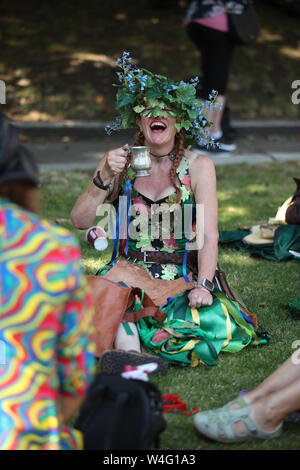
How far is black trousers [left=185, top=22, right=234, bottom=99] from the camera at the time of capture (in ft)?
28.7

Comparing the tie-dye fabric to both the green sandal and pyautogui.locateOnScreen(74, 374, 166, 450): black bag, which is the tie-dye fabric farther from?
the green sandal

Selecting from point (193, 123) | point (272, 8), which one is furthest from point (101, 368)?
point (272, 8)

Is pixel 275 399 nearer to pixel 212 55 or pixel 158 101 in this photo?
pixel 158 101

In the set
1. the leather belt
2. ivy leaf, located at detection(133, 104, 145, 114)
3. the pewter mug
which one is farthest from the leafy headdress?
the leather belt

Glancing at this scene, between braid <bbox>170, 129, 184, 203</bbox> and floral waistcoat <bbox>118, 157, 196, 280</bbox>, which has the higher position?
braid <bbox>170, 129, 184, 203</bbox>

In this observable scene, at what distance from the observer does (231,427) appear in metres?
2.96

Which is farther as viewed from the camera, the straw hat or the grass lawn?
the straw hat

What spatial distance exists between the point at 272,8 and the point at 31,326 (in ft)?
48.6

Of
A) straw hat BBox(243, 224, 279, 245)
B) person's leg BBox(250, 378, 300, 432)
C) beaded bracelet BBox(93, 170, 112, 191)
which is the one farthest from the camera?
straw hat BBox(243, 224, 279, 245)

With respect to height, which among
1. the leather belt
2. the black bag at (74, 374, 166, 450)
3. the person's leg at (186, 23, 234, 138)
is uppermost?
the person's leg at (186, 23, 234, 138)

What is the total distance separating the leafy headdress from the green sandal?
70.4 inches

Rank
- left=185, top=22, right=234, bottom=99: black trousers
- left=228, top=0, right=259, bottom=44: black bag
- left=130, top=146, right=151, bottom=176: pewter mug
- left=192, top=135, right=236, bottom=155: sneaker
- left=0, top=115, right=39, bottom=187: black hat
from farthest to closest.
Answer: left=192, top=135, right=236, bottom=155: sneaker
left=185, top=22, right=234, bottom=99: black trousers
left=228, top=0, right=259, bottom=44: black bag
left=130, top=146, right=151, bottom=176: pewter mug
left=0, top=115, right=39, bottom=187: black hat

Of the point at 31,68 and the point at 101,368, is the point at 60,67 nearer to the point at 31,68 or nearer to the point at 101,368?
the point at 31,68

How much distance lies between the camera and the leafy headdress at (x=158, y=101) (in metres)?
4.04
